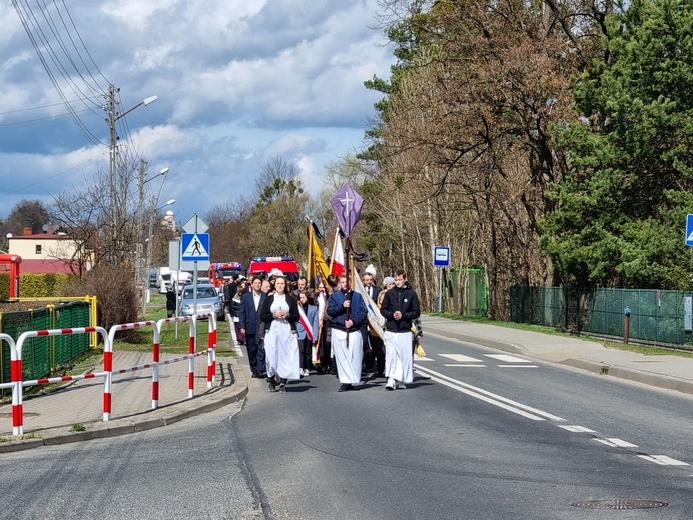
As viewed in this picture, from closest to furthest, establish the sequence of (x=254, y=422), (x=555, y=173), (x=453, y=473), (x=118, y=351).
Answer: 1. (x=453, y=473)
2. (x=254, y=422)
3. (x=118, y=351)
4. (x=555, y=173)

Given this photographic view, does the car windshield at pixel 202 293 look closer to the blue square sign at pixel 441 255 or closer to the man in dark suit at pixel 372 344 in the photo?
the blue square sign at pixel 441 255

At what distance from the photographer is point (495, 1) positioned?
34.4 metres

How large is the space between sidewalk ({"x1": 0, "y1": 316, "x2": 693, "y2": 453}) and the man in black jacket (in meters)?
2.35

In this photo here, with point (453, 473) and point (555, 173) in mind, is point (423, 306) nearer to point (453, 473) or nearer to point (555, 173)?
point (555, 173)

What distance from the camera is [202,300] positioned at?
42531 millimetres

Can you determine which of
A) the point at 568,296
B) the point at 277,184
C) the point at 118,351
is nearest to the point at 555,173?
the point at 568,296

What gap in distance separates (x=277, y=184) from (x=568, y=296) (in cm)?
7166

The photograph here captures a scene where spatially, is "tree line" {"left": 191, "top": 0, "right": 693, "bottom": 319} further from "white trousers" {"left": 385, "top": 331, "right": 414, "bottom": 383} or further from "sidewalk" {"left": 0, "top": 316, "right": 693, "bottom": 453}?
"white trousers" {"left": 385, "top": 331, "right": 414, "bottom": 383}

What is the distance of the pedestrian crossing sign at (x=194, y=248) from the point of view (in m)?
20.3

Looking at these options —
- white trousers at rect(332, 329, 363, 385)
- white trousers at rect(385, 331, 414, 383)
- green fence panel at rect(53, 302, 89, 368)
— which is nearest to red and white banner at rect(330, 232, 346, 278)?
white trousers at rect(332, 329, 363, 385)

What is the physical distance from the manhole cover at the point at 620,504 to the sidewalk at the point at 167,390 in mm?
5879

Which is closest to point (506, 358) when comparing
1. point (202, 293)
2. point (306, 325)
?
point (306, 325)

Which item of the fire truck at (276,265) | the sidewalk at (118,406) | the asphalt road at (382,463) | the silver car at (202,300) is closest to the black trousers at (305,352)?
the sidewalk at (118,406)

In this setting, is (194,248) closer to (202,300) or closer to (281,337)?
(281,337)
